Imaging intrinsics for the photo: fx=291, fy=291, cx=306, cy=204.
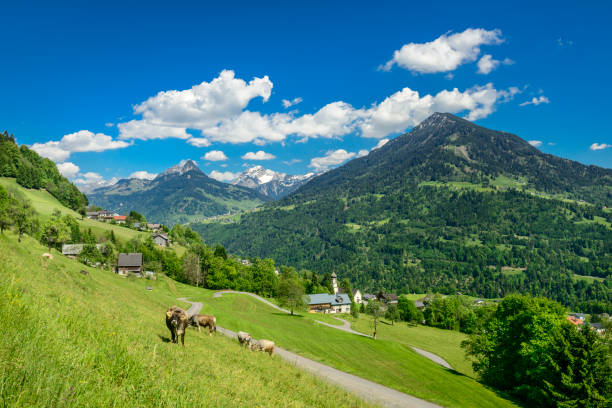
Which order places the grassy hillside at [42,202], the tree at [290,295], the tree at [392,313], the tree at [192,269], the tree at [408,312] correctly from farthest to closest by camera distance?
the tree at [408,312] → the tree at [392,313] → the grassy hillside at [42,202] → the tree at [192,269] → the tree at [290,295]

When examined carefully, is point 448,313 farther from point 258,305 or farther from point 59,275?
point 59,275

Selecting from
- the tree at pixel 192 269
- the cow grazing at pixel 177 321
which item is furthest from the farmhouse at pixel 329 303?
the cow grazing at pixel 177 321

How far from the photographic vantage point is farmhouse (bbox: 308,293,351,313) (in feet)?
403

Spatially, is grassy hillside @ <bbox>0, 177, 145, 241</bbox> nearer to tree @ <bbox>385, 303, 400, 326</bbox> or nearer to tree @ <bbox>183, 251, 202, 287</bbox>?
tree @ <bbox>183, 251, 202, 287</bbox>

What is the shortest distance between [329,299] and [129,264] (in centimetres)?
7852

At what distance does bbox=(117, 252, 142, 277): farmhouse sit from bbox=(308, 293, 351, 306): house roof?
64.6m

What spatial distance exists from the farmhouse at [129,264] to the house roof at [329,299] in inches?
2544

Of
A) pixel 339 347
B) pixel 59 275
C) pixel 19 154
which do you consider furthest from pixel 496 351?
pixel 19 154

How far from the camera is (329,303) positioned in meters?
127

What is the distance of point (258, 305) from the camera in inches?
3359

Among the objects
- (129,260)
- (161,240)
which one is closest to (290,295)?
(129,260)

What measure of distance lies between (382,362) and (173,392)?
141 feet

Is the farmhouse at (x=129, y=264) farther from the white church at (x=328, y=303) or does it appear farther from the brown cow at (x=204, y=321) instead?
the brown cow at (x=204, y=321)

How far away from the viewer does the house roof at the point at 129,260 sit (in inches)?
3629
